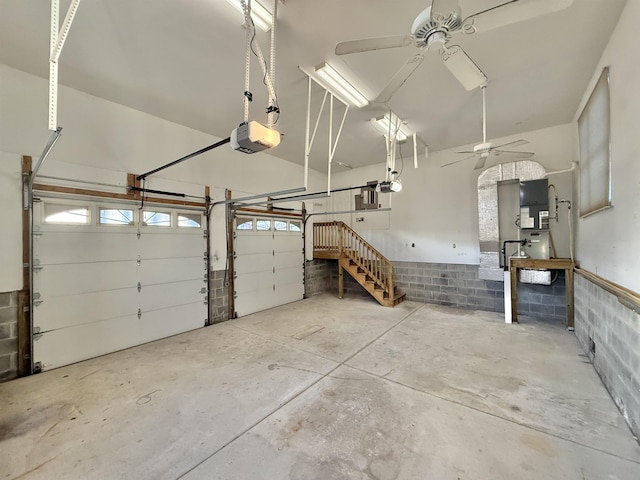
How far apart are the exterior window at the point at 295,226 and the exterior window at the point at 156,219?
309cm

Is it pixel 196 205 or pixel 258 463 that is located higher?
pixel 196 205

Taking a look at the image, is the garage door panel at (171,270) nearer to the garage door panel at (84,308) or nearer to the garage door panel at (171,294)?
the garage door panel at (171,294)

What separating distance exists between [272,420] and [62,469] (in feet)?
4.89

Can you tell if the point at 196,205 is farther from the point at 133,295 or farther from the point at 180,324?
the point at 180,324

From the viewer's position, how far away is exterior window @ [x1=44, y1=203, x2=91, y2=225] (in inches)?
134

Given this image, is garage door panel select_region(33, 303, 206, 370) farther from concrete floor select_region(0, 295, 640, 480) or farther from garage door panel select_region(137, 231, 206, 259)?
garage door panel select_region(137, 231, 206, 259)

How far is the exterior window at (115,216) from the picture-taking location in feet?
12.6

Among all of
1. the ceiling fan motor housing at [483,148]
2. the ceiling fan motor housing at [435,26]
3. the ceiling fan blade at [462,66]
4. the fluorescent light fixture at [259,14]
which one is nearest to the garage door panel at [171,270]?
the fluorescent light fixture at [259,14]

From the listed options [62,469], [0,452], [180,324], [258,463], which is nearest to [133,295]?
[180,324]

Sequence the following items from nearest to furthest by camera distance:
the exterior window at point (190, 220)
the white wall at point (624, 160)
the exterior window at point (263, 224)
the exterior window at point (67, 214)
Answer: the white wall at point (624, 160) → the exterior window at point (67, 214) → the exterior window at point (190, 220) → the exterior window at point (263, 224)

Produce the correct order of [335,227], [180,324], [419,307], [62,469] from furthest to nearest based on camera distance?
[335,227]
[419,307]
[180,324]
[62,469]

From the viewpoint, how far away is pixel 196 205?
4.92 meters

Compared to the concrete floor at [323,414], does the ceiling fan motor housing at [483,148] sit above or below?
above

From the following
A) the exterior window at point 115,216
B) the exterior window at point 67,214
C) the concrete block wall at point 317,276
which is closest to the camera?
the exterior window at point 67,214
